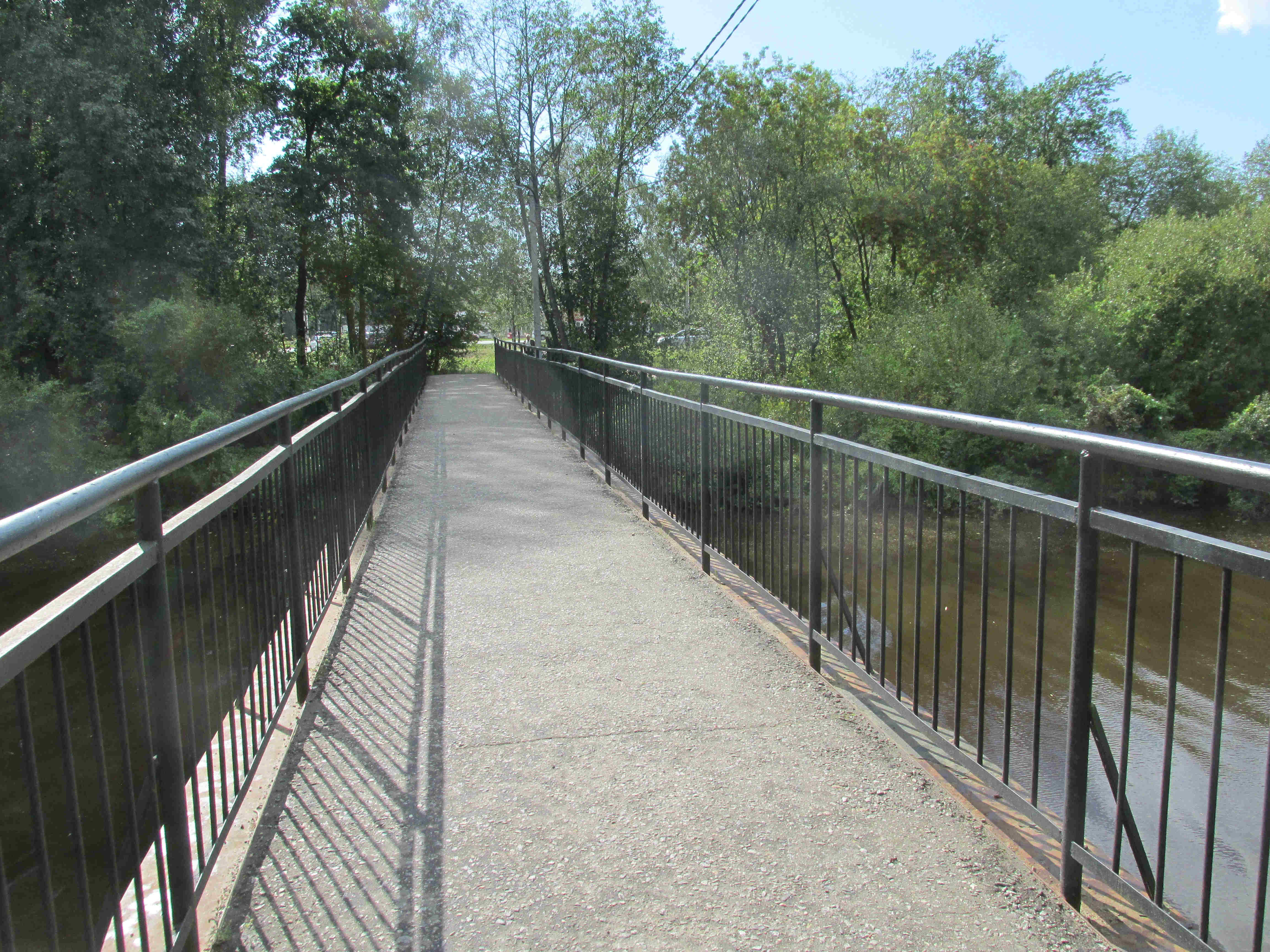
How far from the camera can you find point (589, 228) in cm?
3709

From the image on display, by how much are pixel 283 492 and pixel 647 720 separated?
181 cm

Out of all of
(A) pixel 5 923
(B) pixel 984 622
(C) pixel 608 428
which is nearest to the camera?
(A) pixel 5 923

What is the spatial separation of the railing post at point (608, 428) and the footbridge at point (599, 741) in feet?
8.04

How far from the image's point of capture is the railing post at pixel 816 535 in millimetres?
4043

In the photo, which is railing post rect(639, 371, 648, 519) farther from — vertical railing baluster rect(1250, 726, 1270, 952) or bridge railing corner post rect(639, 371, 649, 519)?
vertical railing baluster rect(1250, 726, 1270, 952)

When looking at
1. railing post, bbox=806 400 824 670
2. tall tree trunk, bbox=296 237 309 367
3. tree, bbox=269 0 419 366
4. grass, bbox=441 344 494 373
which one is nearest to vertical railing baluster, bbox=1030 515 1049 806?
railing post, bbox=806 400 824 670

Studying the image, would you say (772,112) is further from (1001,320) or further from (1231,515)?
(1231,515)

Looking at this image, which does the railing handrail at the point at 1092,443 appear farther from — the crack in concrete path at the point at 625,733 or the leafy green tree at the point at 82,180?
the leafy green tree at the point at 82,180

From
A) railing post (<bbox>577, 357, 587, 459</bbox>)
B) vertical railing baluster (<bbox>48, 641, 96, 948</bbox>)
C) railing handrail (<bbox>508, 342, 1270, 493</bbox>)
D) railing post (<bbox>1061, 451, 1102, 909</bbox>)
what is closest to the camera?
vertical railing baluster (<bbox>48, 641, 96, 948</bbox>)

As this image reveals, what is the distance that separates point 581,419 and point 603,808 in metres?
8.19

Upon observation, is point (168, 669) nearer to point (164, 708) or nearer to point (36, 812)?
point (164, 708)

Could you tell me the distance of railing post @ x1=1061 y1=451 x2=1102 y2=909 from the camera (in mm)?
2316

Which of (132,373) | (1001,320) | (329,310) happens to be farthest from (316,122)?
(1001,320)

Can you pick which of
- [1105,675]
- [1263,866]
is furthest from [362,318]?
[1263,866]
